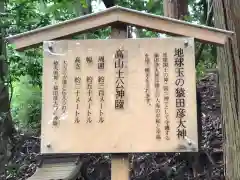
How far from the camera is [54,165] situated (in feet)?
16.5

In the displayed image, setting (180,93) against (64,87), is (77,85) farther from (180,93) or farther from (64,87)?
(180,93)

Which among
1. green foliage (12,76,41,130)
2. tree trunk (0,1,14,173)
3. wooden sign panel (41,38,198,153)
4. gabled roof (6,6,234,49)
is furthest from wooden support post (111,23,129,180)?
green foliage (12,76,41,130)

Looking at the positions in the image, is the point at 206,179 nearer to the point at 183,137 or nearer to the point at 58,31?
the point at 183,137

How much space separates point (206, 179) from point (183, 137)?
2469 millimetres

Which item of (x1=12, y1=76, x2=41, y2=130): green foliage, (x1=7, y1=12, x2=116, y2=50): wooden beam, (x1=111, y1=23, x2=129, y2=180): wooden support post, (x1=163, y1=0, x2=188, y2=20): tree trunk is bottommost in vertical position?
(x1=111, y1=23, x2=129, y2=180): wooden support post

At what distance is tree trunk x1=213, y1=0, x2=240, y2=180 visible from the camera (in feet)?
12.6

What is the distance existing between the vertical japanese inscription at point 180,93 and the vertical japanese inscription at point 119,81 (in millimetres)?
398

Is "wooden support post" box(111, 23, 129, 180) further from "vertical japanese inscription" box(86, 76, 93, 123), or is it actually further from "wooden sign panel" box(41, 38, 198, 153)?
"vertical japanese inscription" box(86, 76, 93, 123)

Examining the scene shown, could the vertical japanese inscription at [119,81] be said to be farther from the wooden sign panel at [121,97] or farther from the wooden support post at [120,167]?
the wooden support post at [120,167]

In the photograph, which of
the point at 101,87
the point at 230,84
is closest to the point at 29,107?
the point at 230,84

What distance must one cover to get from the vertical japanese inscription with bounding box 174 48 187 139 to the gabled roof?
0.57ft

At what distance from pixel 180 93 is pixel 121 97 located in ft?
1.43

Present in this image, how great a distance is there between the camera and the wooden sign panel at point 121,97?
2969mm

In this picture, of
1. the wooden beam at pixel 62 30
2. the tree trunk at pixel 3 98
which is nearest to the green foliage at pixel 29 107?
the tree trunk at pixel 3 98
